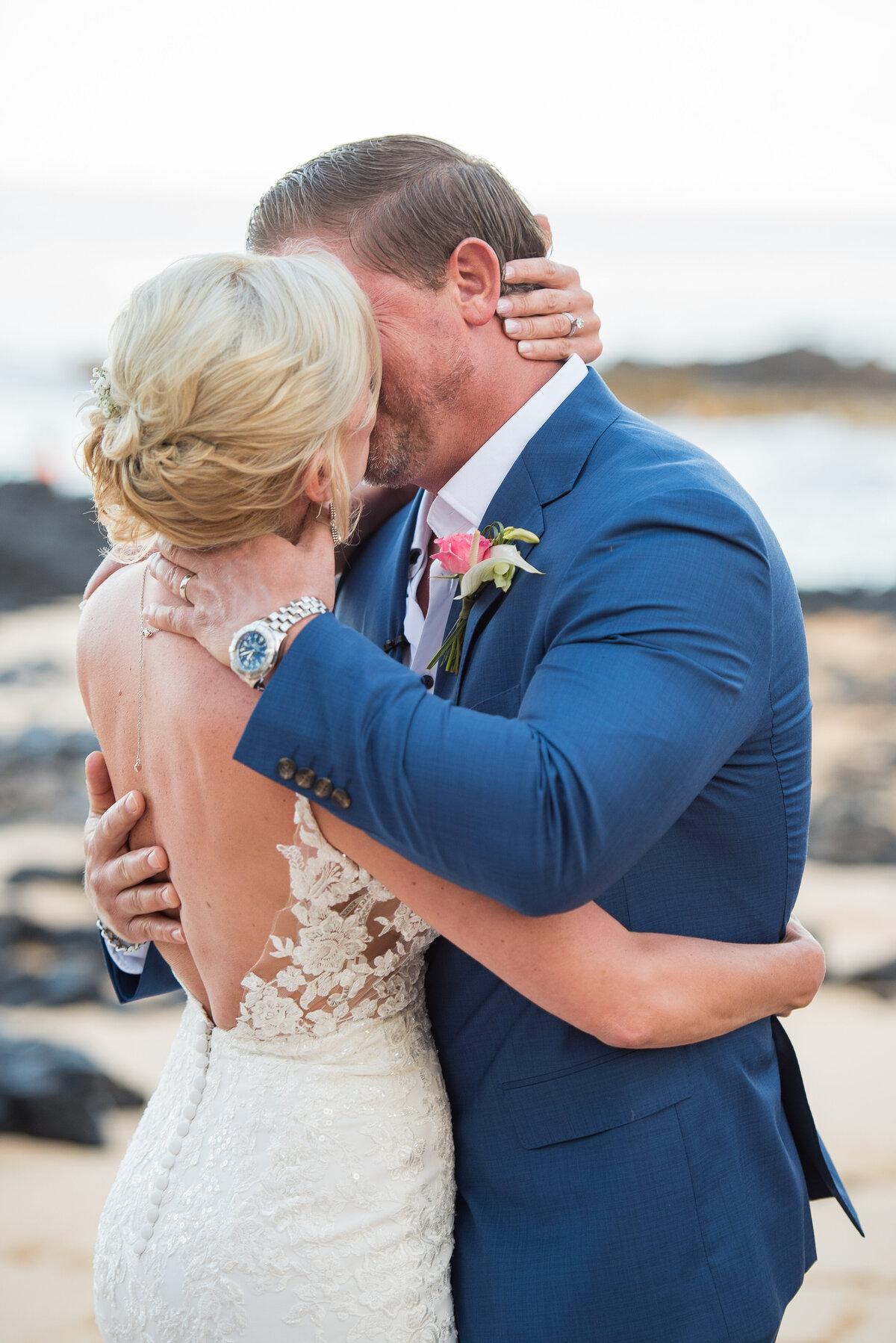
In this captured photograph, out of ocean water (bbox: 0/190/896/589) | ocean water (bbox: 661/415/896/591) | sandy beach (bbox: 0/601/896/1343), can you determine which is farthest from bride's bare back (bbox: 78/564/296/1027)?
ocean water (bbox: 661/415/896/591)

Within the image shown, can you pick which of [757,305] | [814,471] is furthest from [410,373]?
[757,305]

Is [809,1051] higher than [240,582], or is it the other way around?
[240,582]

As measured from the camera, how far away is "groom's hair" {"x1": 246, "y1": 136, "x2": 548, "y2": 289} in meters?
1.96

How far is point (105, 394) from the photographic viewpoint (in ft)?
4.90

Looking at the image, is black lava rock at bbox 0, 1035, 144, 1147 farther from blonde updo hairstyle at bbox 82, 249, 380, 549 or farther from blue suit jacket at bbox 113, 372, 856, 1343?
blonde updo hairstyle at bbox 82, 249, 380, 549

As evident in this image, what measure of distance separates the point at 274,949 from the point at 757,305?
42.9ft

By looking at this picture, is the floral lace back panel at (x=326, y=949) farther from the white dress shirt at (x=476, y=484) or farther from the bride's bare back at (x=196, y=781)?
the white dress shirt at (x=476, y=484)

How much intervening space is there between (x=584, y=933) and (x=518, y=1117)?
39cm

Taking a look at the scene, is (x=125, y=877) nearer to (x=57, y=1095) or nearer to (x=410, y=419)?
(x=410, y=419)

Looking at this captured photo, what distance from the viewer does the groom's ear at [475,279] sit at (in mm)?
2004

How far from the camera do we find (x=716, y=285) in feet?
43.8

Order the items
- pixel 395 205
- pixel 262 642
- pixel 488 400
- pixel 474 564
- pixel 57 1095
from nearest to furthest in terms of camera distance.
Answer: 1. pixel 262 642
2. pixel 474 564
3. pixel 395 205
4. pixel 488 400
5. pixel 57 1095

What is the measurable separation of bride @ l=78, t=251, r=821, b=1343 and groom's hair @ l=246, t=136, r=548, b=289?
396 mm

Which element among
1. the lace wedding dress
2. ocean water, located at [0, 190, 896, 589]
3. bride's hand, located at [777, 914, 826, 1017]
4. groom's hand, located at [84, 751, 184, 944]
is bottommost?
ocean water, located at [0, 190, 896, 589]
